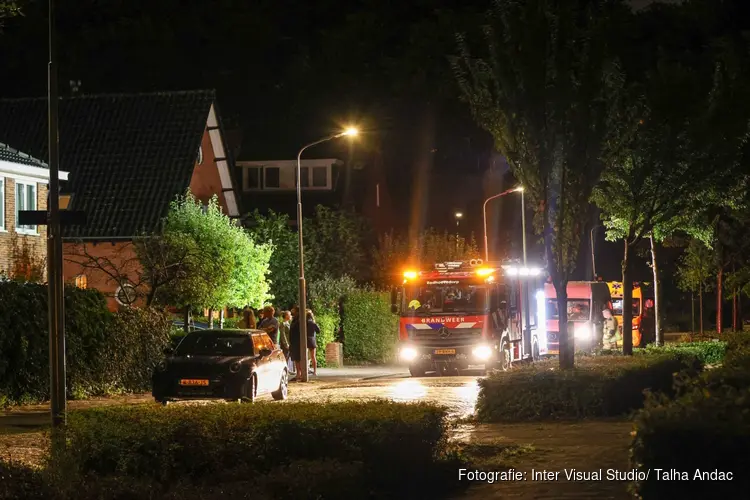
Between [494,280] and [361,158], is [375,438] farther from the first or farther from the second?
[361,158]

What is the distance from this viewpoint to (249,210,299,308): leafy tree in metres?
53.4

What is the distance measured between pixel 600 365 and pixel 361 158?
50.7 meters

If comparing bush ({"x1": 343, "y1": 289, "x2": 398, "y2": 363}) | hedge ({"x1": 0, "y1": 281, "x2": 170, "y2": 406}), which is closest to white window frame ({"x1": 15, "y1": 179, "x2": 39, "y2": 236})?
hedge ({"x1": 0, "y1": 281, "x2": 170, "y2": 406})

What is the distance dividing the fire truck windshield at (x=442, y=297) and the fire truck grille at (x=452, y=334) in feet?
1.67

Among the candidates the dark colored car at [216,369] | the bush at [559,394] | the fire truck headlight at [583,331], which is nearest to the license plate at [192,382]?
the dark colored car at [216,369]

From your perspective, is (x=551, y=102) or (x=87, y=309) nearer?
(x=551, y=102)

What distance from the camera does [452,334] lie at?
36312 mm

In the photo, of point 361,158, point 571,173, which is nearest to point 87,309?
point 571,173

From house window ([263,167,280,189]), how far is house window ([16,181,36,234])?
30.3 meters

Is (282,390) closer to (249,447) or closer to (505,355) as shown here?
(505,355)

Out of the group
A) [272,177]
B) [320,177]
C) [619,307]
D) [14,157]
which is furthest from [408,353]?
[272,177]

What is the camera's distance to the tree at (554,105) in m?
22.3

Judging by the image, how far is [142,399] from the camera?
2864 cm

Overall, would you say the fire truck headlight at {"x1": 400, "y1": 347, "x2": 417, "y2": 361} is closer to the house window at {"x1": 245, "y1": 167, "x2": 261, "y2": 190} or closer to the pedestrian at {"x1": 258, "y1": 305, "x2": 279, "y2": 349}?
the pedestrian at {"x1": 258, "y1": 305, "x2": 279, "y2": 349}
